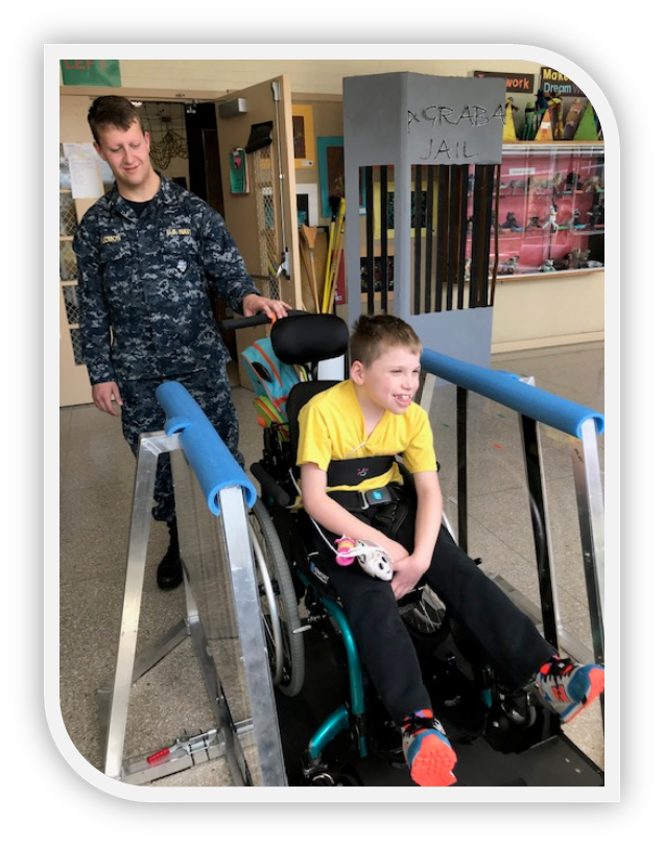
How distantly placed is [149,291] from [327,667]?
4.02ft

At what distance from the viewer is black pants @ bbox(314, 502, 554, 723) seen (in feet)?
4.19

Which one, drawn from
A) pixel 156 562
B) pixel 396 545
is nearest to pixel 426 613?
pixel 396 545

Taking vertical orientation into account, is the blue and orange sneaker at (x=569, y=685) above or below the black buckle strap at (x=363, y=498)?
below

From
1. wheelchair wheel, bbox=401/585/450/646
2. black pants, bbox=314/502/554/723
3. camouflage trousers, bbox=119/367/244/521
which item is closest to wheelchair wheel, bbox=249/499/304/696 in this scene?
black pants, bbox=314/502/554/723

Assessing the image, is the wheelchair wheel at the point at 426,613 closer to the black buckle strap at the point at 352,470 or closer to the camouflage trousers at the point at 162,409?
the black buckle strap at the point at 352,470

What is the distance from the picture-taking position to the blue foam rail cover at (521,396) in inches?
52.0

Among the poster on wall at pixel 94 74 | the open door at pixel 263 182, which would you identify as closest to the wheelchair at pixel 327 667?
the open door at pixel 263 182

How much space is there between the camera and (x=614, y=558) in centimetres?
122

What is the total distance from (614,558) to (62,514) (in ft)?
7.87

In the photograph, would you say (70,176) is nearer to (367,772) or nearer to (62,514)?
(62,514)

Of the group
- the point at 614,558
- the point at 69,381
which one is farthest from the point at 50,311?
the point at 69,381

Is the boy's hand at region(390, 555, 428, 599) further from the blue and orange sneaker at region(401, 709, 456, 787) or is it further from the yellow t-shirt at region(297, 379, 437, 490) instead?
the blue and orange sneaker at region(401, 709, 456, 787)

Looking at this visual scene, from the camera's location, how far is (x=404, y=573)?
1.47 m

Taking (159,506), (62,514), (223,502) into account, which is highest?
(223,502)
